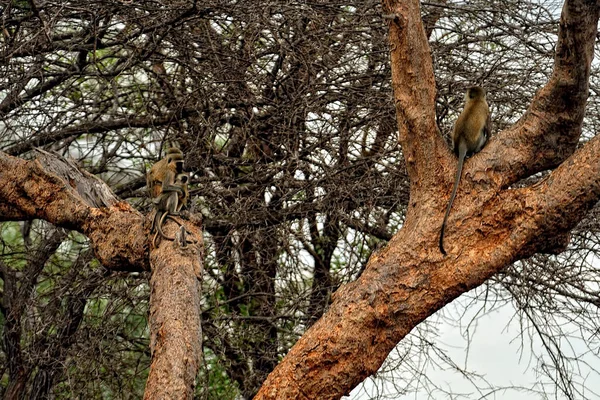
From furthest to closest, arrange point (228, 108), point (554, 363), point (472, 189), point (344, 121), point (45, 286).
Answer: point (45, 286) < point (228, 108) < point (344, 121) < point (554, 363) < point (472, 189)

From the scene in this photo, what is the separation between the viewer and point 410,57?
485 cm

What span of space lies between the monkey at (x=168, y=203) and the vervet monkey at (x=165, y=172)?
0.10m

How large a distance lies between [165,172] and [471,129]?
1.99 m

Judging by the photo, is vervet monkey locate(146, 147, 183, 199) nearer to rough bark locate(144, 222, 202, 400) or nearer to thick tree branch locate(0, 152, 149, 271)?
thick tree branch locate(0, 152, 149, 271)

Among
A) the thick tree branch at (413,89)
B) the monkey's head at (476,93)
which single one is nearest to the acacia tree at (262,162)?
the thick tree branch at (413,89)

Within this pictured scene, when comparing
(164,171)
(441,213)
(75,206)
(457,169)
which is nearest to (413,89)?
(457,169)

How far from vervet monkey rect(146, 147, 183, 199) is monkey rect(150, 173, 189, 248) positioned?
99 millimetres

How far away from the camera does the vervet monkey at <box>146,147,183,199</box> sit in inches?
230

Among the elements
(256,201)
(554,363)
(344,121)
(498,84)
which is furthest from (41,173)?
(554,363)

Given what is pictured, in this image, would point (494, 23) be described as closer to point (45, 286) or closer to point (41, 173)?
A: point (41, 173)

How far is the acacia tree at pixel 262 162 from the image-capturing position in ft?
Result: 15.4

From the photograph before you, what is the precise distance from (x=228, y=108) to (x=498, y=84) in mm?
2275

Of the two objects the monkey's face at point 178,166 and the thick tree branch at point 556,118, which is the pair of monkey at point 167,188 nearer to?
the monkey's face at point 178,166

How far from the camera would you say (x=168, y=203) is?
5473mm
